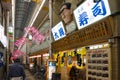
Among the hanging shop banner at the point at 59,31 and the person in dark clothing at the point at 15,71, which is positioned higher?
the hanging shop banner at the point at 59,31

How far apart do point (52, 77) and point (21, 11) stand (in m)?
18.8

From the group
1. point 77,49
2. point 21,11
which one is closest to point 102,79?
point 77,49

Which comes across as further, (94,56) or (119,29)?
(94,56)

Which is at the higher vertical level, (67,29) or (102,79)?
(67,29)

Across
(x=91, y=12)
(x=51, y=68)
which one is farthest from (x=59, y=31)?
(x=91, y=12)

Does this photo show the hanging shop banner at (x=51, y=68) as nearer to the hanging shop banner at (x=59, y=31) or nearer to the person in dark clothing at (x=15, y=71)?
the hanging shop banner at (x=59, y=31)

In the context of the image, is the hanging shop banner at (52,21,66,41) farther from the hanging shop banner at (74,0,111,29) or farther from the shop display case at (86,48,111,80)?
the shop display case at (86,48,111,80)

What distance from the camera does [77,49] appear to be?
12906mm

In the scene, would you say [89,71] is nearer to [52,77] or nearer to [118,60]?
[118,60]

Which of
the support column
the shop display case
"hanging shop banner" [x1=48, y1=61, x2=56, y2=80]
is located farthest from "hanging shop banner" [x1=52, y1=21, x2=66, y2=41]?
the support column

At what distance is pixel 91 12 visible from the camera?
395 inches

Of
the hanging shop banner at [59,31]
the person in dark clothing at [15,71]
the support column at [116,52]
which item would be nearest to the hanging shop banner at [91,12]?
the support column at [116,52]

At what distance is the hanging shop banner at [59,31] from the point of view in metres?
15.9

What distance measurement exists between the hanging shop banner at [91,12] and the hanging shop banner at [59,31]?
386 cm
